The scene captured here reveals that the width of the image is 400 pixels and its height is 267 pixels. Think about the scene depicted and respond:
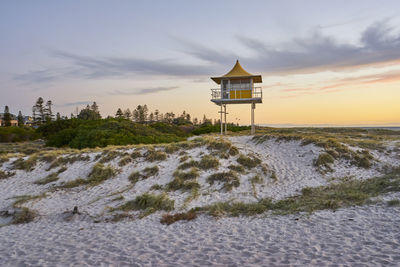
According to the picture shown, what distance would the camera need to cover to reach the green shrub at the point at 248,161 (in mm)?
14958

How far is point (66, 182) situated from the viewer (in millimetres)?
13945

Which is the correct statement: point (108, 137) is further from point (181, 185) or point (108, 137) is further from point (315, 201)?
point (315, 201)

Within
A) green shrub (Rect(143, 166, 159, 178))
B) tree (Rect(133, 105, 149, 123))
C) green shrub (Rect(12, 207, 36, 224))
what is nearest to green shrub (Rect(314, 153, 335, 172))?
green shrub (Rect(143, 166, 159, 178))

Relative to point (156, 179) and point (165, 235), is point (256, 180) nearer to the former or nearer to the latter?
point (156, 179)

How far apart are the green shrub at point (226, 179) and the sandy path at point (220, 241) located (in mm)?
3549

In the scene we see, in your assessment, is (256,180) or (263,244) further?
(256,180)

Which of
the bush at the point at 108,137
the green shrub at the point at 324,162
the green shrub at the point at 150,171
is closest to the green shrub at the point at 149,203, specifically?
the green shrub at the point at 150,171

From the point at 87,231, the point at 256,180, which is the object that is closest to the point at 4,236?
the point at 87,231

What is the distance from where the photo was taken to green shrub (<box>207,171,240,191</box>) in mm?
12683

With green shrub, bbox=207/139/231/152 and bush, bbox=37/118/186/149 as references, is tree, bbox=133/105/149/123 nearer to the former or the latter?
bush, bbox=37/118/186/149

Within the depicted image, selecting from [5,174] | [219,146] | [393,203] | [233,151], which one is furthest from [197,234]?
[5,174]

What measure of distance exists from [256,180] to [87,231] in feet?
27.0

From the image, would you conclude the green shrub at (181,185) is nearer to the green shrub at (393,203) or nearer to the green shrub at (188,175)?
the green shrub at (188,175)

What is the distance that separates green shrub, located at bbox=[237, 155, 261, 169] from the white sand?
1758 millimetres
